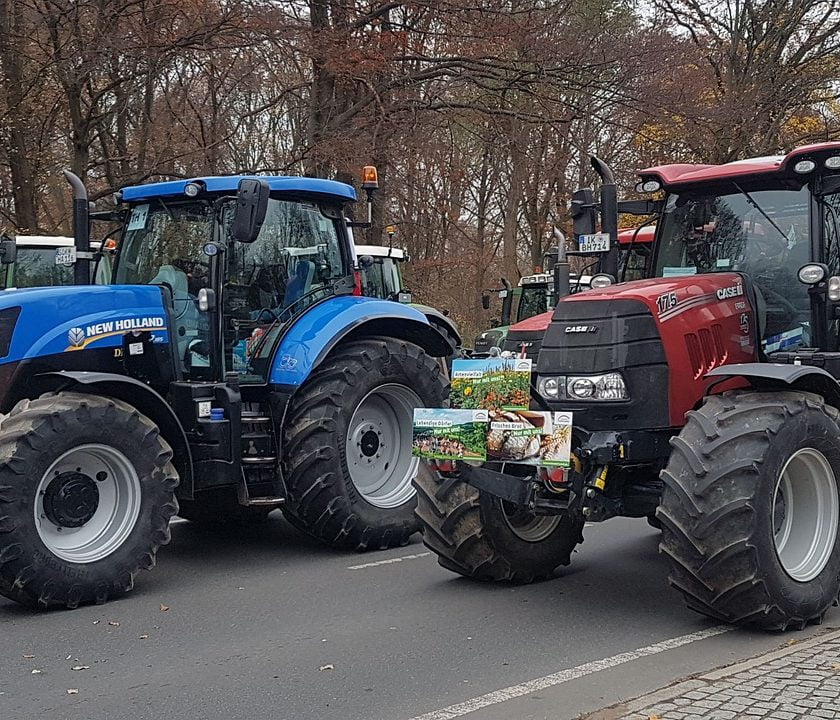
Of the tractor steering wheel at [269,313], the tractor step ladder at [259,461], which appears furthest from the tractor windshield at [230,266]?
the tractor step ladder at [259,461]

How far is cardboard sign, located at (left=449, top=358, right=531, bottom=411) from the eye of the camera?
19.6 feet

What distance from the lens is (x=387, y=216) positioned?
83.6 feet

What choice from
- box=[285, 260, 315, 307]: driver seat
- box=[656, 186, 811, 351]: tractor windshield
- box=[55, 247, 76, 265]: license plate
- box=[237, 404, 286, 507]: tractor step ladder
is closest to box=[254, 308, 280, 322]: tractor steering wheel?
box=[285, 260, 315, 307]: driver seat

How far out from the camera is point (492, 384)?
6039 mm

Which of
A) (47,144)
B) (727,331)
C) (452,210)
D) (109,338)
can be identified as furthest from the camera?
(452,210)

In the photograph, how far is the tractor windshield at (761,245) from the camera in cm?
669

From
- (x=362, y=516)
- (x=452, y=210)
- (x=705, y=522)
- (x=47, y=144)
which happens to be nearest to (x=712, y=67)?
(x=452, y=210)

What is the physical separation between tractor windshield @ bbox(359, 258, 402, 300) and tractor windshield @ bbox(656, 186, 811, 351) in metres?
9.99

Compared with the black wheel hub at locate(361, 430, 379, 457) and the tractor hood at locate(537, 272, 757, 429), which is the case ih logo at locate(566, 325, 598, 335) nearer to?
the tractor hood at locate(537, 272, 757, 429)

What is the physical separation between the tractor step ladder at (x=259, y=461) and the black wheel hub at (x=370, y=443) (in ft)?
3.01

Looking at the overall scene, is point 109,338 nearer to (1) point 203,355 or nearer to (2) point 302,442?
(1) point 203,355

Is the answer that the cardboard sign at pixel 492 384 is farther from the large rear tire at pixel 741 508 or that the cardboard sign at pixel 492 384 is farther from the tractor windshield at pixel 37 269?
the tractor windshield at pixel 37 269

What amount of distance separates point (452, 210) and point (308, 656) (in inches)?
1031

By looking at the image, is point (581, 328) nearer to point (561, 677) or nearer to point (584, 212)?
point (584, 212)
